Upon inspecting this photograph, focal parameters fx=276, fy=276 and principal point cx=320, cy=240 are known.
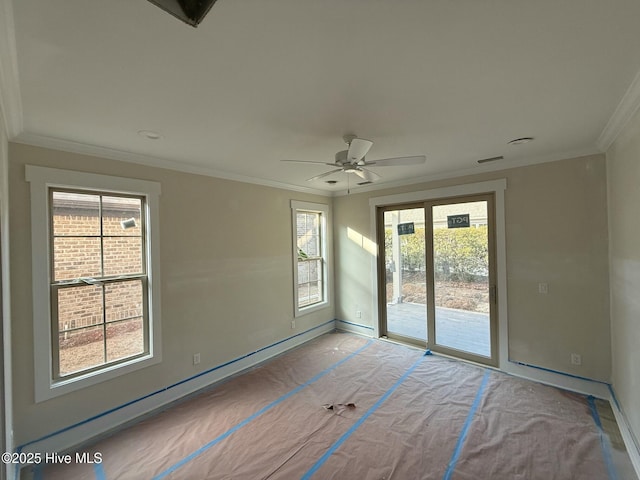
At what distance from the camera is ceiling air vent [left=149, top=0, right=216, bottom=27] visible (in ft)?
3.01

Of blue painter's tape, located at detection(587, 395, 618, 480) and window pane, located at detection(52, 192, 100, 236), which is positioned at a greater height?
window pane, located at detection(52, 192, 100, 236)

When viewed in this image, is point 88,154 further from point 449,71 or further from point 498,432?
point 498,432

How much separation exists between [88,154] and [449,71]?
3.01 m

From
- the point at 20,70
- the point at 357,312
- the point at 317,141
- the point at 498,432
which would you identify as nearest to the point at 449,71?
the point at 317,141

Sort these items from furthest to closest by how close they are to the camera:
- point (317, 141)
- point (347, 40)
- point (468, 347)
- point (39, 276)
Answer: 1. point (468, 347)
2. point (317, 141)
3. point (39, 276)
4. point (347, 40)

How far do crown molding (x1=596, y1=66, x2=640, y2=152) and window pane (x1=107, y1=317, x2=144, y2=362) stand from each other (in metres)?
4.32

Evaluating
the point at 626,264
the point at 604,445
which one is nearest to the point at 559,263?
the point at 626,264

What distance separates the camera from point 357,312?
494 cm

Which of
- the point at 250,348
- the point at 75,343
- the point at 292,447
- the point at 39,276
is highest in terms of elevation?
the point at 39,276

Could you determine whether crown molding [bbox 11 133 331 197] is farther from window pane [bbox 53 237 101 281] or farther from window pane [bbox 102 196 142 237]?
window pane [bbox 53 237 101 281]

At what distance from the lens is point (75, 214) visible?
2.53m

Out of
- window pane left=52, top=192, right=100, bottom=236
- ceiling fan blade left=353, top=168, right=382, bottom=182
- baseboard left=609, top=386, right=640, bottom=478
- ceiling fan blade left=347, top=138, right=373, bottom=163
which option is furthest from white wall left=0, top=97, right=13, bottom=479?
baseboard left=609, top=386, right=640, bottom=478

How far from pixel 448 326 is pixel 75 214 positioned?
460cm

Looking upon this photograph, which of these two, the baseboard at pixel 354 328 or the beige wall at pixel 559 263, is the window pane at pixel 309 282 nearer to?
the baseboard at pixel 354 328
